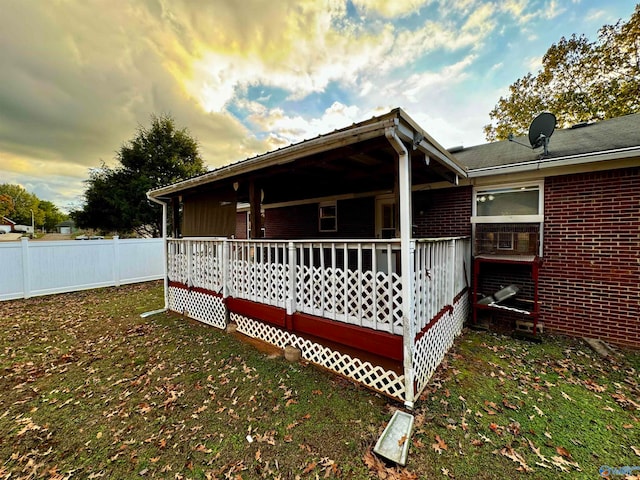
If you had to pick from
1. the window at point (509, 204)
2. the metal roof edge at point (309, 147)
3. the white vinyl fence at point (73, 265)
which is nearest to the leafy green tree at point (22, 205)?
the white vinyl fence at point (73, 265)

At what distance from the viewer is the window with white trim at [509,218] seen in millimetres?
5318

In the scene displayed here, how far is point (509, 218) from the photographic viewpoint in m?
5.57

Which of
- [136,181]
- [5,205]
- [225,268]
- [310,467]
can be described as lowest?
[310,467]

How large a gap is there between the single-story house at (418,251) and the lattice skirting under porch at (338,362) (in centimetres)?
2

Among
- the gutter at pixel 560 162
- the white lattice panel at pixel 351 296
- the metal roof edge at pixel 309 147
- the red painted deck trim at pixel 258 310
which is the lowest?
the red painted deck trim at pixel 258 310

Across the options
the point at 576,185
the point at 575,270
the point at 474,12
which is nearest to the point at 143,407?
the point at 575,270

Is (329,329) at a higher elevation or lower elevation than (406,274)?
Answer: lower

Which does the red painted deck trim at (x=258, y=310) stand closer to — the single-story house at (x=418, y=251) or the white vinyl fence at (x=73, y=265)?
the single-story house at (x=418, y=251)

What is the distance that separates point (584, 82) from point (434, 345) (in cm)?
1995

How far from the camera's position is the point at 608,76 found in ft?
44.4

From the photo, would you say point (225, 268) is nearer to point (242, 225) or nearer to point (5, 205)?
point (242, 225)

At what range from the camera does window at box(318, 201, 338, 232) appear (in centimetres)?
860

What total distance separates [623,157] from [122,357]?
9.26 m

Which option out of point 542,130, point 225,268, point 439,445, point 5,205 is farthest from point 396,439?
point 5,205
